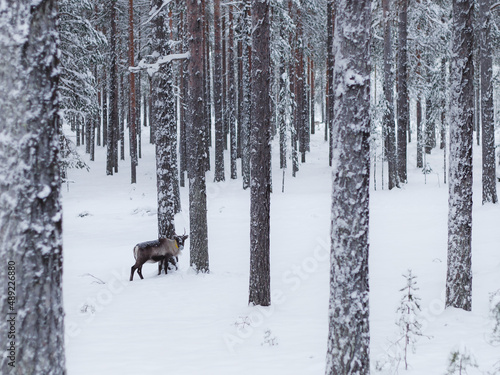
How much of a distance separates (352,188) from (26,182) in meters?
3.27

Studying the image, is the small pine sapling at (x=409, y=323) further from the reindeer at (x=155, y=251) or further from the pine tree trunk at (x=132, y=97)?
the pine tree trunk at (x=132, y=97)

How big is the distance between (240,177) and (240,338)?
20938mm

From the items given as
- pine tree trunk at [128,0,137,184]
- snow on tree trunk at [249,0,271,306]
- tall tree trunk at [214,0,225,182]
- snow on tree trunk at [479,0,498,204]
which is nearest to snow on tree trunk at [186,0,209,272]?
snow on tree trunk at [249,0,271,306]

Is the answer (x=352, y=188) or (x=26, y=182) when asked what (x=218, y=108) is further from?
(x=26, y=182)

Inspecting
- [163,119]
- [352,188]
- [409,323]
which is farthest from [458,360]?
[163,119]

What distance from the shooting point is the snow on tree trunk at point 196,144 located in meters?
10.8

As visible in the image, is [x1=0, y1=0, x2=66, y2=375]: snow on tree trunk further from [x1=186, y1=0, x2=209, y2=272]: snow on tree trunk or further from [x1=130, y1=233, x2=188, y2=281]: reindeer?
[x1=130, y1=233, x2=188, y2=281]: reindeer

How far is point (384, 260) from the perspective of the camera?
1255cm

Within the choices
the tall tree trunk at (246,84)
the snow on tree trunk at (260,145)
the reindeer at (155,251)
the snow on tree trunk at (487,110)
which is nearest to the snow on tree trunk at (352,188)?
the snow on tree trunk at (260,145)

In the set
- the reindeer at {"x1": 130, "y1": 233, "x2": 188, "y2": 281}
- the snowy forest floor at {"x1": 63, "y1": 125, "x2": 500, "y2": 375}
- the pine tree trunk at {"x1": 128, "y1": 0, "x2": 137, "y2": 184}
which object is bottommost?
the snowy forest floor at {"x1": 63, "y1": 125, "x2": 500, "y2": 375}

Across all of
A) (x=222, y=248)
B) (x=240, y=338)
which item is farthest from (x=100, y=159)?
(x=240, y=338)

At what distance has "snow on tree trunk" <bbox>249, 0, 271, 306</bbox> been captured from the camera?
8.29m

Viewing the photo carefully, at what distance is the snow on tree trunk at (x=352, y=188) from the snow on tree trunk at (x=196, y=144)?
658cm

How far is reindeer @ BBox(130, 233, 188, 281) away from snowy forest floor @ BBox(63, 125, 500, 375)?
1.55 feet
